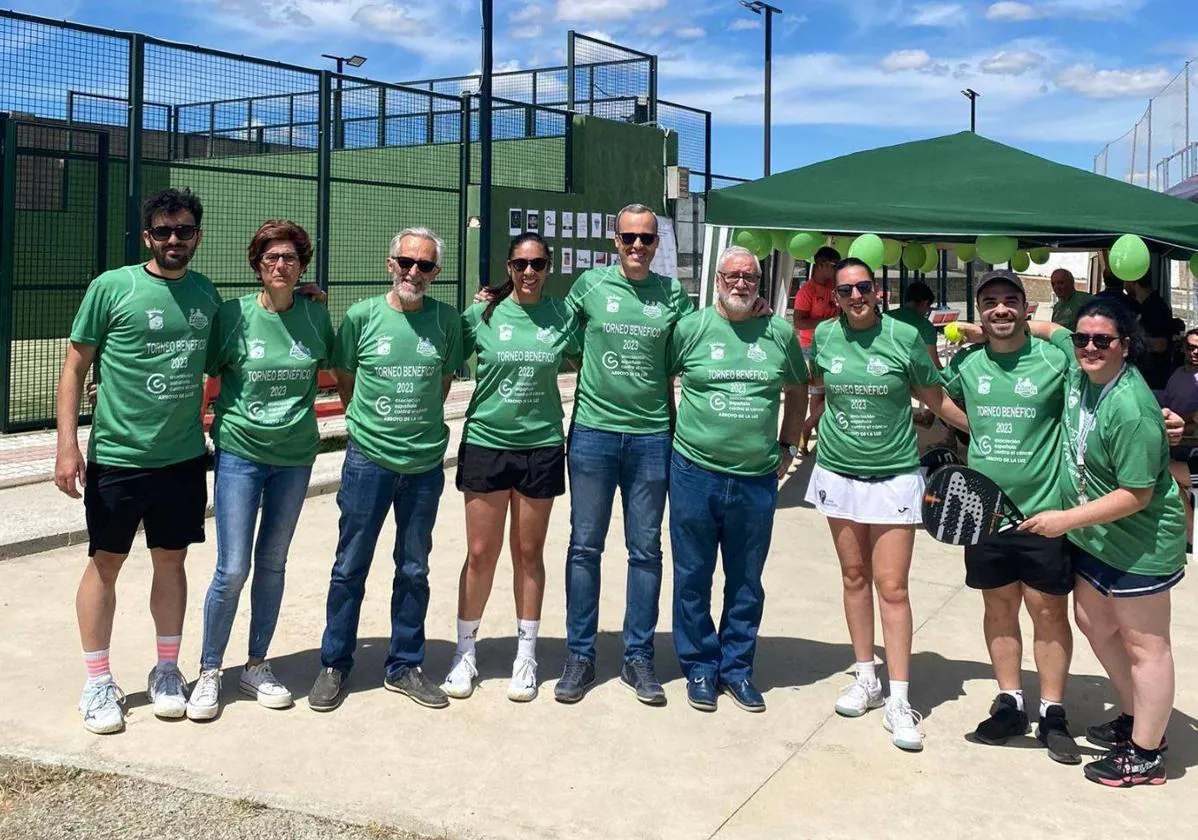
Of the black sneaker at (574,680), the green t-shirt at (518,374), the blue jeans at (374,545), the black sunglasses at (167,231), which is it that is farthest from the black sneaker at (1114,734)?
the black sunglasses at (167,231)

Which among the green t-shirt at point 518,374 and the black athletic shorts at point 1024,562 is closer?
the black athletic shorts at point 1024,562

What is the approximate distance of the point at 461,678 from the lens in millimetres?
4781

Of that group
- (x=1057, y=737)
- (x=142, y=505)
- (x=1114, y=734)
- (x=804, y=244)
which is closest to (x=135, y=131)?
(x=804, y=244)

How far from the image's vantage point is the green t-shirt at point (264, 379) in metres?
4.39

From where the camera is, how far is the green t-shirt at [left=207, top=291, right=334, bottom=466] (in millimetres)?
4395

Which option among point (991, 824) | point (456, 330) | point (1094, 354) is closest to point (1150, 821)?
point (991, 824)

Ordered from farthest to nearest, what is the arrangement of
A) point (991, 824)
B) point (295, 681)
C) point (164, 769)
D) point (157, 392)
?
point (295, 681)
point (157, 392)
point (164, 769)
point (991, 824)

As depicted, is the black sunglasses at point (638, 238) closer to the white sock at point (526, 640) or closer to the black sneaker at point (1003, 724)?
the white sock at point (526, 640)

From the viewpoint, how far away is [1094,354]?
385 centimetres

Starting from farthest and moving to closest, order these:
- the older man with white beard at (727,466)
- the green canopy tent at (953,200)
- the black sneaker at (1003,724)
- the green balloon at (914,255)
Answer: the green balloon at (914,255)
the green canopy tent at (953,200)
the older man with white beard at (727,466)
the black sneaker at (1003,724)

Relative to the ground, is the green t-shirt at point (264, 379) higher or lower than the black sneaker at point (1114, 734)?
higher

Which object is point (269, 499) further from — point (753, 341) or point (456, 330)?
point (753, 341)

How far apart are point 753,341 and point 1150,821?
210 cm

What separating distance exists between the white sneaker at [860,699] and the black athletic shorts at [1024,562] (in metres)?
0.67
